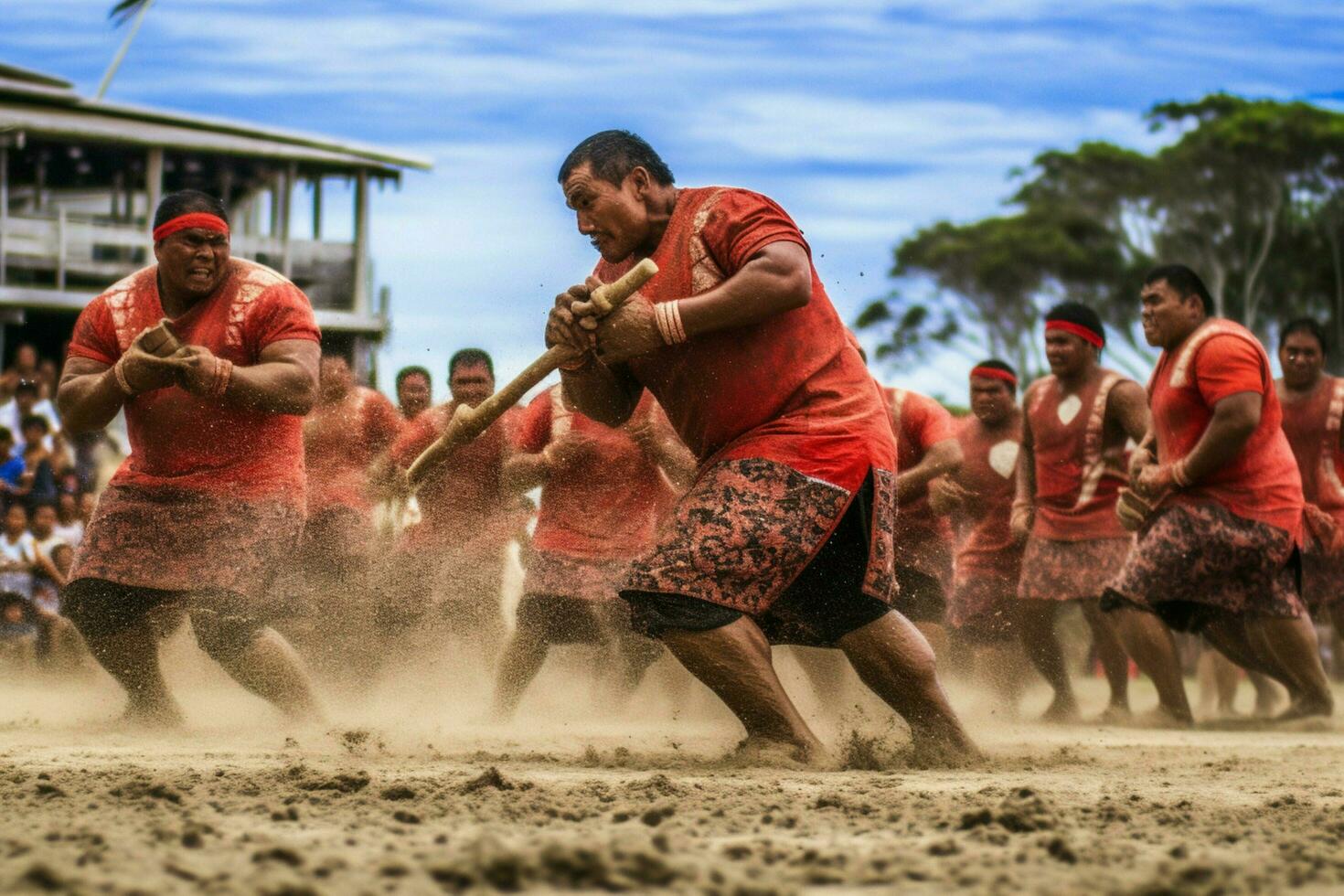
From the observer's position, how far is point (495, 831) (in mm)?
3195

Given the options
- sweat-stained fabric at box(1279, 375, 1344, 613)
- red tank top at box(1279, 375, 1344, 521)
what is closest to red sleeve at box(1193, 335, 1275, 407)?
sweat-stained fabric at box(1279, 375, 1344, 613)

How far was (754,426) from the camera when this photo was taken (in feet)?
15.1

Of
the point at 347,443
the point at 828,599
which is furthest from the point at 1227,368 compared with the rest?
the point at 347,443

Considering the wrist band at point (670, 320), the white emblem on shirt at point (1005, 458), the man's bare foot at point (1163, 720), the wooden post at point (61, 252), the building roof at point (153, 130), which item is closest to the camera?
the wrist band at point (670, 320)

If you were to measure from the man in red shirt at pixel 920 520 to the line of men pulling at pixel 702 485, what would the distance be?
0.05 ft

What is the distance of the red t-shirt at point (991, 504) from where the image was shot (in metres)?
8.98

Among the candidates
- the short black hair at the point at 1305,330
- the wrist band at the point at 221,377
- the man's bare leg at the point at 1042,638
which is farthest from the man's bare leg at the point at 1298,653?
the wrist band at the point at 221,377

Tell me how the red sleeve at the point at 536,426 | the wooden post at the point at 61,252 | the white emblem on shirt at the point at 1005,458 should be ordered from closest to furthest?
the red sleeve at the point at 536,426 < the white emblem on shirt at the point at 1005,458 < the wooden post at the point at 61,252

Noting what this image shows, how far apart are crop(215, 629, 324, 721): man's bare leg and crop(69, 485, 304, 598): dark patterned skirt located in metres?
0.18

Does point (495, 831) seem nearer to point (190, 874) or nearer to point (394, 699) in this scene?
point (190, 874)

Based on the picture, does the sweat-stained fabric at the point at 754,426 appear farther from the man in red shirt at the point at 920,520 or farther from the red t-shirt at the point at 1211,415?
the man in red shirt at the point at 920,520

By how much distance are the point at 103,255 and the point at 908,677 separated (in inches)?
1024

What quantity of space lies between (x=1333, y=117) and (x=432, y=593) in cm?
2965

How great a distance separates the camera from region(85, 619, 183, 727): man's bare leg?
19.6 feet
